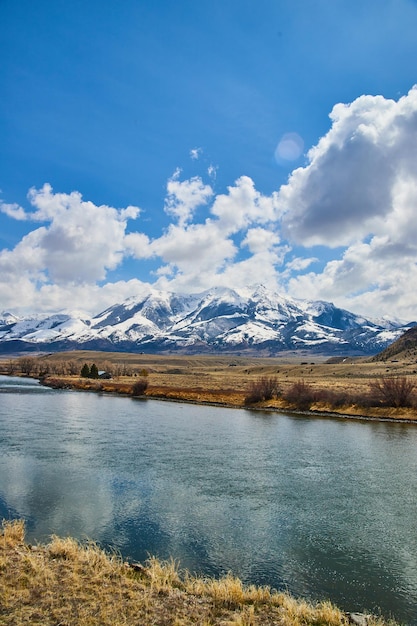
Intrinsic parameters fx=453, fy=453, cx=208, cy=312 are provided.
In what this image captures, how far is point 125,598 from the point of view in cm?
1332

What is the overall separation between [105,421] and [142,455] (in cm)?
2356

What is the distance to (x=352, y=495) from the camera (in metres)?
27.2

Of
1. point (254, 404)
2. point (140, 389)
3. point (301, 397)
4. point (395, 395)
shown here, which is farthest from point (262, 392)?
point (140, 389)

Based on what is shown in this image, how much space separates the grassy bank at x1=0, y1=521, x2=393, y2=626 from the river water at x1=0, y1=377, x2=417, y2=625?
8.31 ft

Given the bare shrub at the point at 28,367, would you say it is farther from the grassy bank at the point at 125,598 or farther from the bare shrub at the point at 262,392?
the grassy bank at the point at 125,598

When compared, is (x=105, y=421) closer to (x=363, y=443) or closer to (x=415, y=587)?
(x=363, y=443)

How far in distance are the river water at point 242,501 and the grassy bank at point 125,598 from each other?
8.31ft

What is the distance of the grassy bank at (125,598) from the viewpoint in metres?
12.2

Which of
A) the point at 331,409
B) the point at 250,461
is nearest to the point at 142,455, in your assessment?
the point at 250,461

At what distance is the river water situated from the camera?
17.4 meters

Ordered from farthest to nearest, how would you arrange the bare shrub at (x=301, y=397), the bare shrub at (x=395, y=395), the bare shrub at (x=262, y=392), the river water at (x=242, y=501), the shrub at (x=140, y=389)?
the shrub at (x=140, y=389)
the bare shrub at (x=262, y=392)
the bare shrub at (x=301, y=397)
the bare shrub at (x=395, y=395)
the river water at (x=242, y=501)

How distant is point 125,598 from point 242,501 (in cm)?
1309

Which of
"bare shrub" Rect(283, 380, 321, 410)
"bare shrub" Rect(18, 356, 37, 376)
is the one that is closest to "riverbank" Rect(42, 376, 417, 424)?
"bare shrub" Rect(283, 380, 321, 410)

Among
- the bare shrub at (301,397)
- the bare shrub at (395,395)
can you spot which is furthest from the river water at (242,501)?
the bare shrub at (301,397)
